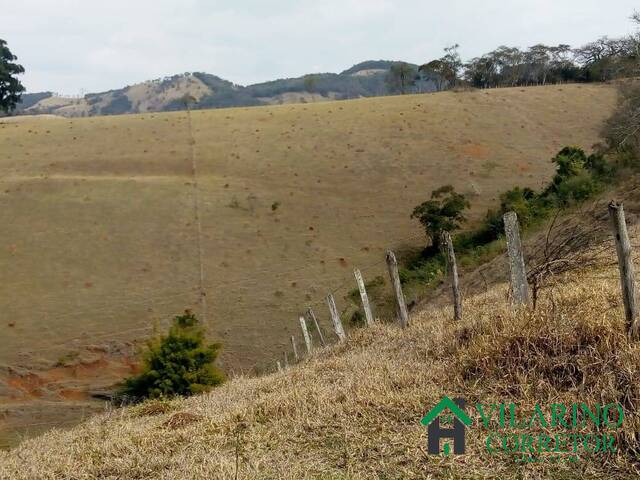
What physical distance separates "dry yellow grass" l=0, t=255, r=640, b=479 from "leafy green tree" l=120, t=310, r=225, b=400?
32.8 feet

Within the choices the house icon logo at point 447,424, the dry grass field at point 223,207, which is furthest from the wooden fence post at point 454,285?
the dry grass field at point 223,207

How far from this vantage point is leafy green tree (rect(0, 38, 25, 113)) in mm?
71250

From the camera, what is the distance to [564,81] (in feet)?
265

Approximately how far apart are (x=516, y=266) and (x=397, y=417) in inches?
131

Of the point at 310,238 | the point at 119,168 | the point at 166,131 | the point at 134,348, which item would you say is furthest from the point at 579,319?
the point at 166,131

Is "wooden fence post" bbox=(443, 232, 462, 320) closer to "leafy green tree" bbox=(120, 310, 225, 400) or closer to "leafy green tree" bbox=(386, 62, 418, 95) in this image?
"leafy green tree" bbox=(120, 310, 225, 400)

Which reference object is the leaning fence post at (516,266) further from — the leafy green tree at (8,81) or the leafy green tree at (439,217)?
the leafy green tree at (8,81)

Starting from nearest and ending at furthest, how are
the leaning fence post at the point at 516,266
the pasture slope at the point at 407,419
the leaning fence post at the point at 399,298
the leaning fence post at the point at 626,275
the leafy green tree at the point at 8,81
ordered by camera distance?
the pasture slope at the point at 407,419 < the leaning fence post at the point at 626,275 < the leaning fence post at the point at 516,266 < the leaning fence post at the point at 399,298 < the leafy green tree at the point at 8,81

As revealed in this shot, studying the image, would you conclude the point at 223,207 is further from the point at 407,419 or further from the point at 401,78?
the point at 401,78

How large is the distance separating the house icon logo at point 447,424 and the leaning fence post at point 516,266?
114 inches

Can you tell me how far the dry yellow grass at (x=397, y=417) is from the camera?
14.1 ft

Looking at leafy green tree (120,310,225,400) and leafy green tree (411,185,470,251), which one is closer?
leafy green tree (120,310,225,400)


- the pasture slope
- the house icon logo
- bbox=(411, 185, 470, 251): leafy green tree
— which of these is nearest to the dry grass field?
bbox=(411, 185, 470, 251): leafy green tree

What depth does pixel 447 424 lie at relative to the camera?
4.89 m
